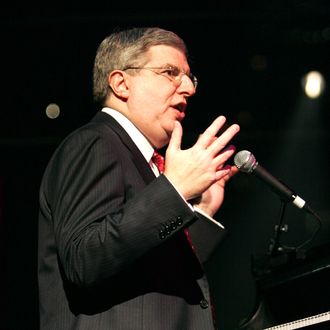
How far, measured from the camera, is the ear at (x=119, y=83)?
7.63ft

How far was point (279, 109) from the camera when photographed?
5.24 m

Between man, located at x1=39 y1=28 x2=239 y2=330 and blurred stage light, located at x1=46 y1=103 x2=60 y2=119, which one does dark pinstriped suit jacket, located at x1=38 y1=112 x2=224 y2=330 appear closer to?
man, located at x1=39 y1=28 x2=239 y2=330

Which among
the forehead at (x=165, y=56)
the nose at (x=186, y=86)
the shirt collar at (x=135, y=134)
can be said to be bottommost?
the shirt collar at (x=135, y=134)

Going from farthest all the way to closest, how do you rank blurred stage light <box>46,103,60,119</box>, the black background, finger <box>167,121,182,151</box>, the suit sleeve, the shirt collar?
blurred stage light <box>46,103,60,119</box>
the black background
the shirt collar
finger <box>167,121,182,151</box>
the suit sleeve

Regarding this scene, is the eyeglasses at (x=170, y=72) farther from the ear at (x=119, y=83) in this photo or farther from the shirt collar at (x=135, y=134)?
the shirt collar at (x=135, y=134)

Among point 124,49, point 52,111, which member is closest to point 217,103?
point 52,111

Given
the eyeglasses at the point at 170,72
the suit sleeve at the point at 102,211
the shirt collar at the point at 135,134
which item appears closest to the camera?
the suit sleeve at the point at 102,211

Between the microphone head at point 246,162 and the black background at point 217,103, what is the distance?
2344 millimetres

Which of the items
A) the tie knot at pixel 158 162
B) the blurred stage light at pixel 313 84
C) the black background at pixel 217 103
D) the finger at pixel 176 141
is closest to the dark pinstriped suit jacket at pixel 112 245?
the finger at pixel 176 141

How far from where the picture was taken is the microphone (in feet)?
7.57

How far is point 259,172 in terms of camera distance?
7.70 ft

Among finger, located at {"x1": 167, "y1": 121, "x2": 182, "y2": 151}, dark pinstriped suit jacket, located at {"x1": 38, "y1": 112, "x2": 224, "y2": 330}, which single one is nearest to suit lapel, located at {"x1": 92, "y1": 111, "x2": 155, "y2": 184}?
dark pinstriped suit jacket, located at {"x1": 38, "y1": 112, "x2": 224, "y2": 330}

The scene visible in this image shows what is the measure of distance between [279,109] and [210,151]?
11.5ft

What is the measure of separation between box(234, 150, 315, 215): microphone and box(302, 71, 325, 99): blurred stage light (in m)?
2.71
